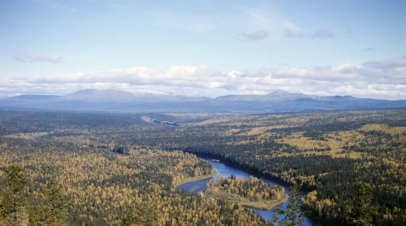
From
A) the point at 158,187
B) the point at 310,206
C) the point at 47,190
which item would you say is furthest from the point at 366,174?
the point at 47,190

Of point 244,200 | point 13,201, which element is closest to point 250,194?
point 244,200

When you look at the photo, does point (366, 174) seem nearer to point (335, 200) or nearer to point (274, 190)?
point (335, 200)

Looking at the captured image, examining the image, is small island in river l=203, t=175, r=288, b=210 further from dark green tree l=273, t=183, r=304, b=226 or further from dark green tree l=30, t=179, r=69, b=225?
dark green tree l=30, t=179, r=69, b=225

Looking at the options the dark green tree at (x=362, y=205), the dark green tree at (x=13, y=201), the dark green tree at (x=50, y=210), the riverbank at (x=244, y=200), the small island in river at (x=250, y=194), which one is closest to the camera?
the dark green tree at (x=13, y=201)

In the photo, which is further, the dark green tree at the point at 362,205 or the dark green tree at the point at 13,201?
the dark green tree at the point at 362,205

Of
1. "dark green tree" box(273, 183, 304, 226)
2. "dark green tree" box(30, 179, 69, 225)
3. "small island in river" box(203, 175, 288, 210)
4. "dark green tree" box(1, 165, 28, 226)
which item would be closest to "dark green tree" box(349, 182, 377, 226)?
"dark green tree" box(273, 183, 304, 226)

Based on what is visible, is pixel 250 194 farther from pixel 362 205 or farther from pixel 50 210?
pixel 50 210

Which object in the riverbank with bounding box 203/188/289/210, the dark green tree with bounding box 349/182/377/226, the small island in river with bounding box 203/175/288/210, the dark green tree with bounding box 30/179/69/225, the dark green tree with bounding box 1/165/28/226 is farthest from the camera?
the small island in river with bounding box 203/175/288/210

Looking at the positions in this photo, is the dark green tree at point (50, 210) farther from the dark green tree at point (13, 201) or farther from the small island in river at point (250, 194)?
the small island in river at point (250, 194)

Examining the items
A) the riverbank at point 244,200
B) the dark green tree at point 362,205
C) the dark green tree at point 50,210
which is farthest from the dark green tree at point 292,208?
the riverbank at point 244,200
